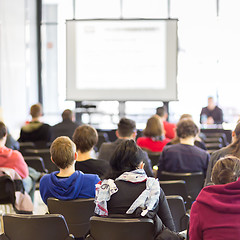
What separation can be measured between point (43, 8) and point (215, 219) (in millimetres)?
11892

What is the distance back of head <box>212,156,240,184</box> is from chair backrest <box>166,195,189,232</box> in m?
0.87

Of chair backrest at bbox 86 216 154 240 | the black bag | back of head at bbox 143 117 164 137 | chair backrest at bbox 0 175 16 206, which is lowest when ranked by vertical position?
chair backrest at bbox 0 175 16 206

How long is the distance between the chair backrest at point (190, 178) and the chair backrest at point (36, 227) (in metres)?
2.05

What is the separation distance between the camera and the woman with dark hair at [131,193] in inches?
107

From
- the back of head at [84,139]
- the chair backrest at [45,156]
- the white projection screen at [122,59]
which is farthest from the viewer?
the white projection screen at [122,59]

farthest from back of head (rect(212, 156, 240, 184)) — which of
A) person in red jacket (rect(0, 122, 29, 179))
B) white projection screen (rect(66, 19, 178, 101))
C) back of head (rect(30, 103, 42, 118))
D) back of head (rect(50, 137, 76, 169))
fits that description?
white projection screen (rect(66, 19, 178, 101))

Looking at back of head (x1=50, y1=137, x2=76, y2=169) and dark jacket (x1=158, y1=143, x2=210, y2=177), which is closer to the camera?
back of head (x1=50, y1=137, x2=76, y2=169)

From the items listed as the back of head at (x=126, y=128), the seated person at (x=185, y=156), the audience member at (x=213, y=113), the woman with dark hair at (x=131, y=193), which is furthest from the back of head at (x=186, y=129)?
the audience member at (x=213, y=113)

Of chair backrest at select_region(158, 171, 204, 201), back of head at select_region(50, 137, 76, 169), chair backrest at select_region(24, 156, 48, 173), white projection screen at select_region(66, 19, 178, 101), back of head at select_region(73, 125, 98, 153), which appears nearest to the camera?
back of head at select_region(50, 137, 76, 169)

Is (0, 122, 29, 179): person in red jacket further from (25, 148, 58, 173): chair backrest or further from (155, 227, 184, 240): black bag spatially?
(155, 227, 184, 240): black bag

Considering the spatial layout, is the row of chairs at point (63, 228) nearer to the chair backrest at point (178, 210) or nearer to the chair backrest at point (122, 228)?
the chair backrest at point (122, 228)

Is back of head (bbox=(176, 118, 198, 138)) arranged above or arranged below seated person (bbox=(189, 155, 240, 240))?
above

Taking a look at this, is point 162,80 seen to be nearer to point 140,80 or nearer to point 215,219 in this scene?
point 140,80

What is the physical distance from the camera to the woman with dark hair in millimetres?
2715
